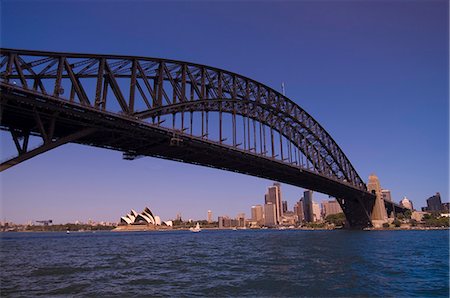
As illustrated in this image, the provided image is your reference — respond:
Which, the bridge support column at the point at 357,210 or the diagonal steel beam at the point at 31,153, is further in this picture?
the bridge support column at the point at 357,210

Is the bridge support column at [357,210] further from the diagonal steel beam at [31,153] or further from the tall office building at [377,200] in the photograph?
the diagonal steel beam at [31,153]

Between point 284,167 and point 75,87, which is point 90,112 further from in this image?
point 284,167

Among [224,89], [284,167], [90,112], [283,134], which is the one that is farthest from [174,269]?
[283,134]

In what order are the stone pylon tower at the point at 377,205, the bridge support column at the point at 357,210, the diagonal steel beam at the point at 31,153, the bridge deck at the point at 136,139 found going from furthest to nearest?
the stone pylon tower at the point at 377,205
the bridge support column at the point at 357,210
the bridge deck at the point at 136,139
the diagonal steel beam at the point at 31,153

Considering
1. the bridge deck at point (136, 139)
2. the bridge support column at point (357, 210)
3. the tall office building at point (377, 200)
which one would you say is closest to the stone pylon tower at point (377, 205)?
the tall office building at point (377, 200)

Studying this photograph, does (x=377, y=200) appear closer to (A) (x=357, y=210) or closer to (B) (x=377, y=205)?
(B) (x=377, y=205)

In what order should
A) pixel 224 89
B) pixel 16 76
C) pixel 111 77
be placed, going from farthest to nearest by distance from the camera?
pixel 224 89
pixel 111 77
pixel 16 76

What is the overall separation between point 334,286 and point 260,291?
13.0ft

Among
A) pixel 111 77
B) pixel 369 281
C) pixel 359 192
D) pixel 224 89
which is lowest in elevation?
pixel 369 281

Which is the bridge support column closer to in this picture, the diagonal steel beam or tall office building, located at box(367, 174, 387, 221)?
tall office building, located at box(367, 174, 387, 221)

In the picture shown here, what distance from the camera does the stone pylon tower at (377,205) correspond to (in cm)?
10988

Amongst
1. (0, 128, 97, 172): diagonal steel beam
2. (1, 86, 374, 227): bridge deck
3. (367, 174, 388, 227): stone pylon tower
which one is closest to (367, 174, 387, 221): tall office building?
(367, 174, 388, 227): stone pylon tower

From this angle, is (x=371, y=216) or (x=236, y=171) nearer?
(x=236, y=171)

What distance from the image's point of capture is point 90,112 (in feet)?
114
